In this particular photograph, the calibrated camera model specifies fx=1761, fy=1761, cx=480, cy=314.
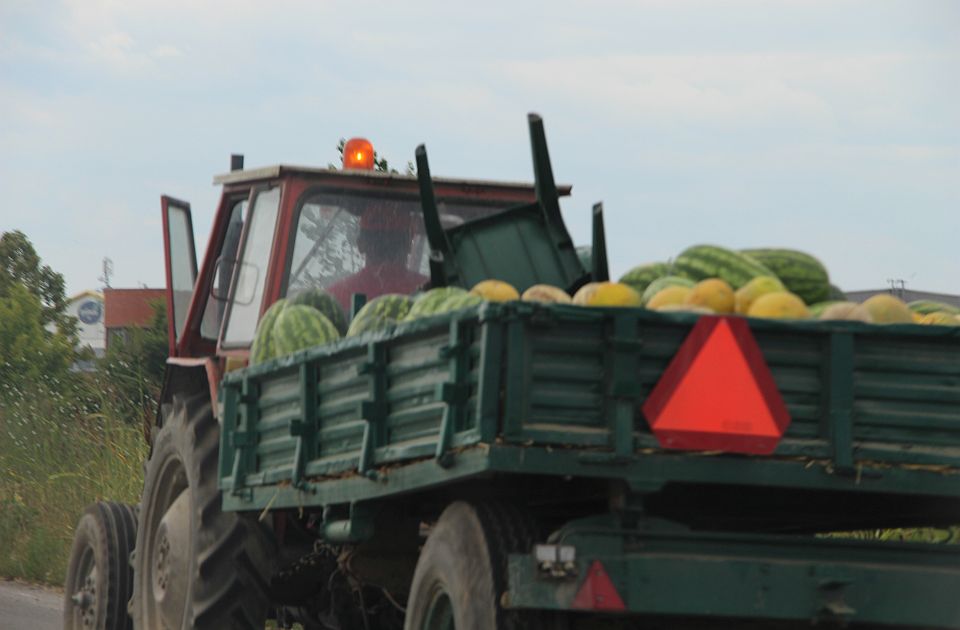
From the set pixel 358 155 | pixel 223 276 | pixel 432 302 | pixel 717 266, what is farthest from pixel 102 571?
pixel 717 266

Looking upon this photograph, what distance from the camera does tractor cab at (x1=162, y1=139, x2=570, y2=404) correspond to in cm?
883

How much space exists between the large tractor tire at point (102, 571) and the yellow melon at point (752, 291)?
5.34 m

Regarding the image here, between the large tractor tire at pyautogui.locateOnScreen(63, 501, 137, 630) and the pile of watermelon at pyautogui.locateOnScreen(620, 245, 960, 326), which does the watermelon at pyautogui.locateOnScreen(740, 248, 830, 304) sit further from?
the large tractor tire at pyautogui.locateOnScreen(63, 501, 137, 630)

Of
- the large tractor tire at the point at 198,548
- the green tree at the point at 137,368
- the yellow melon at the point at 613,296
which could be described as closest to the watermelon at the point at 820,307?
the yellow melon at the point at 613,296

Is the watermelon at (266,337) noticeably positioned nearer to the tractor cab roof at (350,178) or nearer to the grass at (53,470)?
the tractor cab roof at (350,178)

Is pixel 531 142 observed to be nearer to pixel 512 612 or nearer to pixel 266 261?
pixel 266 261

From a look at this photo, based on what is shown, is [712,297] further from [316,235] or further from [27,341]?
[27,341]

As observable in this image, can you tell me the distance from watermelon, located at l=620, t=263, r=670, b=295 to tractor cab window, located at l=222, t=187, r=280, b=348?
2.41 meters

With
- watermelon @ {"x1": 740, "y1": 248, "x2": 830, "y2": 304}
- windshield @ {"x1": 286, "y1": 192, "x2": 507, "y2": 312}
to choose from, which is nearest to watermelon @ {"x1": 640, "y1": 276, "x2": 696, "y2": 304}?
watermelon @ {"x1": 740, "y1": 248, "x2": 830, "y2": 304}

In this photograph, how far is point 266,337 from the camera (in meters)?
8.01

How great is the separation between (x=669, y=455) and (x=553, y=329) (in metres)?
0.53

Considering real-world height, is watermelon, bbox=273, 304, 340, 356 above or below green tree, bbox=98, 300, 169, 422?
below

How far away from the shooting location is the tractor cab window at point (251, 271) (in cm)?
892

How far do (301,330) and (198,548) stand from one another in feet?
4.76
